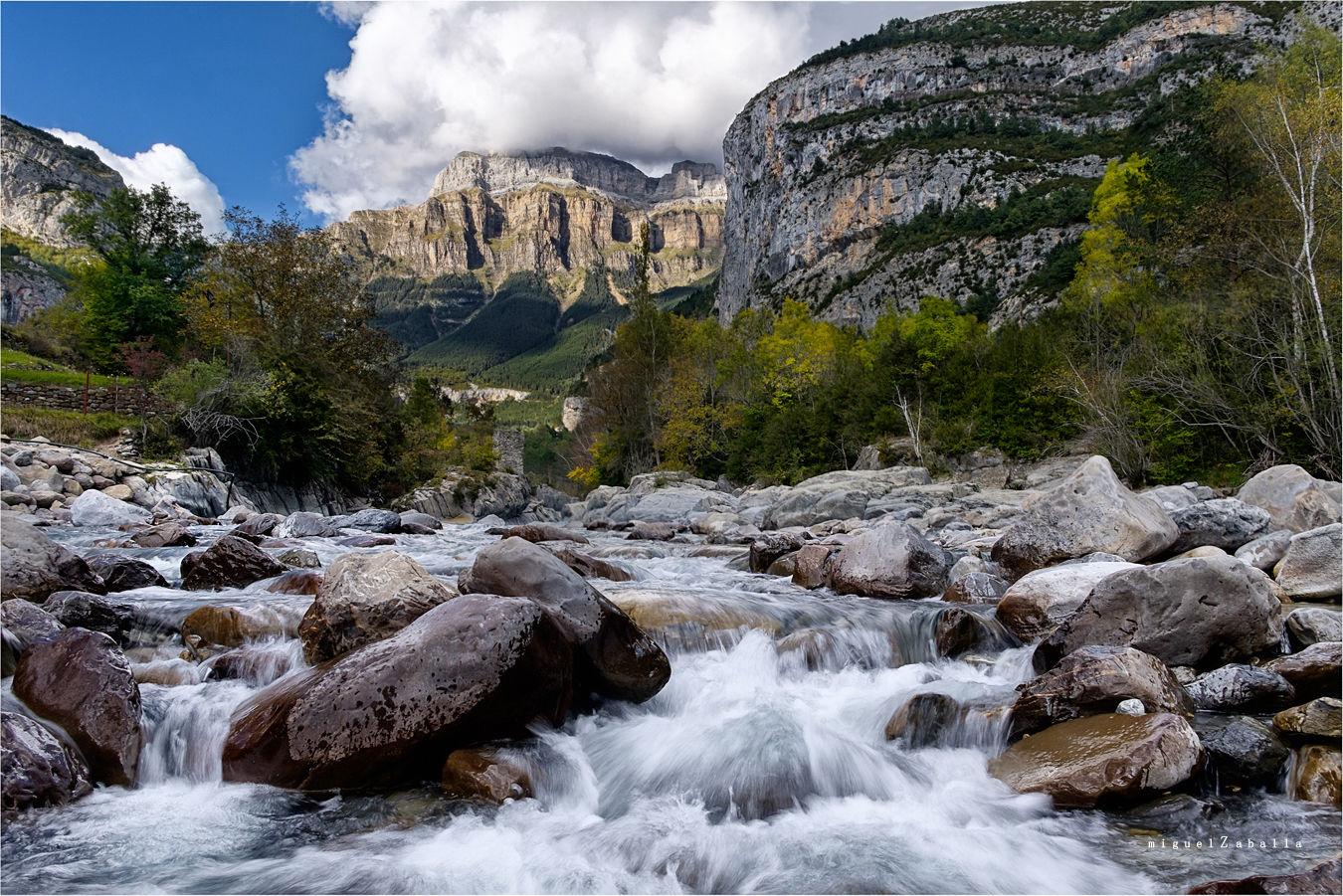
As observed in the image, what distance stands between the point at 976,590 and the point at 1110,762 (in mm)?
4553

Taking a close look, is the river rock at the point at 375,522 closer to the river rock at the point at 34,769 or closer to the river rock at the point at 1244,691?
the river rock at the point at 34,769

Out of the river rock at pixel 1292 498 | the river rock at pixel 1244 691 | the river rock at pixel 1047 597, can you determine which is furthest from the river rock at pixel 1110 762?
the river rock at pixel 1292 498

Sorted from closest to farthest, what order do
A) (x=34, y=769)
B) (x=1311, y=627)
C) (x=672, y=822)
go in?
(x=34, y=769) < (x=672, y=822) < (x=1311, y=627)

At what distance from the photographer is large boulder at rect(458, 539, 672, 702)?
5.42 metres

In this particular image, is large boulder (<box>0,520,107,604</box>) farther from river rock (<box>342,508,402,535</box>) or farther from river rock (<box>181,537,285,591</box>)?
river rock (<box>342,508,402,535</box>)

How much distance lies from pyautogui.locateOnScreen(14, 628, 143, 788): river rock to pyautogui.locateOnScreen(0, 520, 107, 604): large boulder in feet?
6.44

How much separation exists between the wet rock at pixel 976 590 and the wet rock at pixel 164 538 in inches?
472

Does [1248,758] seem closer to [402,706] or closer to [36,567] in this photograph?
[402,706]

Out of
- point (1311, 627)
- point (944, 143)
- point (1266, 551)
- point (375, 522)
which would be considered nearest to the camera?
point (1311, 627)

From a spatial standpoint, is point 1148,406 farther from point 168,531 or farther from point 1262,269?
point 168,531

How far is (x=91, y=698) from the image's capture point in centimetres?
425

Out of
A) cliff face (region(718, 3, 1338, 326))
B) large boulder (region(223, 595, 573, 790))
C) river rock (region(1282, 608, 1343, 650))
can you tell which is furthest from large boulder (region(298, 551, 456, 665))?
cliff face (region(718, 3, 1338, 326))

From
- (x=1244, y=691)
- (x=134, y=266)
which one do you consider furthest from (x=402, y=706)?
(x=134, y=266)

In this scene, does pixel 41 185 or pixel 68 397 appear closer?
pixel 68 397
